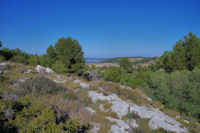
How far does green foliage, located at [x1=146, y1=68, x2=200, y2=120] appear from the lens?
37.1 ft

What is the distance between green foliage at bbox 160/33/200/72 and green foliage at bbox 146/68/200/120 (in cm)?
358

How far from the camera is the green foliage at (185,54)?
55.8 ft

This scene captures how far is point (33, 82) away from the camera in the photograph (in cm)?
580

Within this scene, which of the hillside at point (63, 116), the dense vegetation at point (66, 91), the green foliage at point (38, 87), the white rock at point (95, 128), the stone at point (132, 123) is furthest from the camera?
the green foliage at point (38, 87)

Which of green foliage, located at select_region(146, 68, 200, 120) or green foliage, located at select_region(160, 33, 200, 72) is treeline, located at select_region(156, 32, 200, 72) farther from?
green foliage, located at select_region(146, 68, 200, 120)

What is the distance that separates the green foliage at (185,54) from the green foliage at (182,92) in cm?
358

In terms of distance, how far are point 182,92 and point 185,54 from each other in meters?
8.24

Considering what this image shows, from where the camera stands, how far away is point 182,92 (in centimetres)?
1295

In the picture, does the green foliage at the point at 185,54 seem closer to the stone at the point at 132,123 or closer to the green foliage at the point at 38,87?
the stone at the point at 132,123

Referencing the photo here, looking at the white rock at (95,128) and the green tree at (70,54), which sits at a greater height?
the green tree at (70,54)

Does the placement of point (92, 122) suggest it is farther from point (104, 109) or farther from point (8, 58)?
point (8, 58)

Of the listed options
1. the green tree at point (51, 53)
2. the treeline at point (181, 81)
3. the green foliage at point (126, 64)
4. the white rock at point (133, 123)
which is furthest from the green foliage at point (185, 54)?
the green foliage at point (126, 64)

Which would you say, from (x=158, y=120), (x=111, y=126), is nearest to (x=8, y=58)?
(x=111, y=126)

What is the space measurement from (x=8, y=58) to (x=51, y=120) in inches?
689
